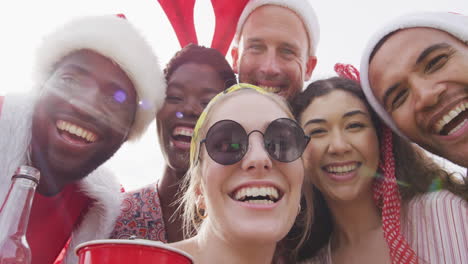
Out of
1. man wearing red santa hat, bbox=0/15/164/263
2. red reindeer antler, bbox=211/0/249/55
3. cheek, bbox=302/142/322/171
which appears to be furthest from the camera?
red reindeer antler, bbox=211/0/249/55

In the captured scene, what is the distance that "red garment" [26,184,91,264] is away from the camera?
2.97 metres

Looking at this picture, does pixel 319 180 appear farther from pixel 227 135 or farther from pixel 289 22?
pixel 289 22

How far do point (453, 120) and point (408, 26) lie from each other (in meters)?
0.83

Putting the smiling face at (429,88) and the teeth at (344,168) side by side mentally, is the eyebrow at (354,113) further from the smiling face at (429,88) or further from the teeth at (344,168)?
the teeth at (344,168)

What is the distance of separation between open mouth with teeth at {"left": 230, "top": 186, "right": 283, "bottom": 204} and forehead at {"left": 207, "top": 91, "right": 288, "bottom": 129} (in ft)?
1.14

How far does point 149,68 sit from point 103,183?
3.60 feet

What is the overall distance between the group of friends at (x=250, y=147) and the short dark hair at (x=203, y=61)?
1cm

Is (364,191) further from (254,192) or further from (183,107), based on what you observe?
(183,107)

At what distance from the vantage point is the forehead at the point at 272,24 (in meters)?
4.25

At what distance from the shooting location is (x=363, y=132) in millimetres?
3059

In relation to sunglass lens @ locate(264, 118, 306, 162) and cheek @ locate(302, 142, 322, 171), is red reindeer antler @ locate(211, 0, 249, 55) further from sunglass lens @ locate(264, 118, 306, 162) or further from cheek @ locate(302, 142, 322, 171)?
sunglass lens @ locate(264, 118, 306, 162)

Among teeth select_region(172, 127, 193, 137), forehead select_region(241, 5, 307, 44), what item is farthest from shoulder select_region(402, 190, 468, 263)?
forehead select_region(241, 5, 307, 44)

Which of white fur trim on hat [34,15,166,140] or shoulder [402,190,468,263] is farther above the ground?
white fur trim on hat [34,15,166,140]

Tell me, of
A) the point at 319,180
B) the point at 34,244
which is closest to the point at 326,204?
the point at 319,180
